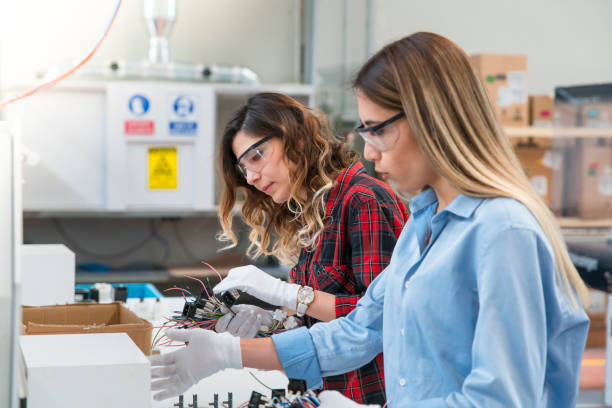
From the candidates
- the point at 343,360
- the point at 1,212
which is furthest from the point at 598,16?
the point at 1,212

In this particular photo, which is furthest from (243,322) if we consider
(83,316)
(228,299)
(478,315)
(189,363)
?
(478,315)

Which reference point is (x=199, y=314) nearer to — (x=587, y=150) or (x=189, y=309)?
(x=189, y=309)

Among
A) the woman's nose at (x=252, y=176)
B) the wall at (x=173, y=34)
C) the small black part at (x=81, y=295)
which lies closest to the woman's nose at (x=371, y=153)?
the woman's nose at (x=252, y=176)

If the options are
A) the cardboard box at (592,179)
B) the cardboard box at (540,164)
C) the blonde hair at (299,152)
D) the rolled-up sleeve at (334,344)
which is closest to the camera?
the rolled-up sleeve at (334,344)

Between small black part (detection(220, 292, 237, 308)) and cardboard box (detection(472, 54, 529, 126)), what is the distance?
10.2 feet

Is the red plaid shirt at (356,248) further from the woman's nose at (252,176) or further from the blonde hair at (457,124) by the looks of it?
the blonde hair at (457,124)

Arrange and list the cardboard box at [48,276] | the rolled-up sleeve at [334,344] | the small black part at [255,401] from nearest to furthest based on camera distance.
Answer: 1. the small black part at [255,401]
2. the rolled-up sleeve at [334,344]
3. the cardboard box at [48,276]

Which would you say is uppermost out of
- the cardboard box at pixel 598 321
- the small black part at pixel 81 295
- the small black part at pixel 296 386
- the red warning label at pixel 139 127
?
the red warning label at pixel 139 127

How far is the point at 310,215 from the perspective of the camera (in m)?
1.59

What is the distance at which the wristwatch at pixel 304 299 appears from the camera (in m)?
1.51

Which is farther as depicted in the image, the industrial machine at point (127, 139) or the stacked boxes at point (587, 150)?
the industrial machine at point (127, 139)

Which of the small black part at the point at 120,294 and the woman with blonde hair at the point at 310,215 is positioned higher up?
the woman with blonde hair at the point at 310,215

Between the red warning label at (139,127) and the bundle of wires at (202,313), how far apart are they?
2.43 meters

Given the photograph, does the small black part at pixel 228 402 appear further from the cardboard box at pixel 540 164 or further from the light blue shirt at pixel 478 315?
the cardboard box at pixel 540 164
